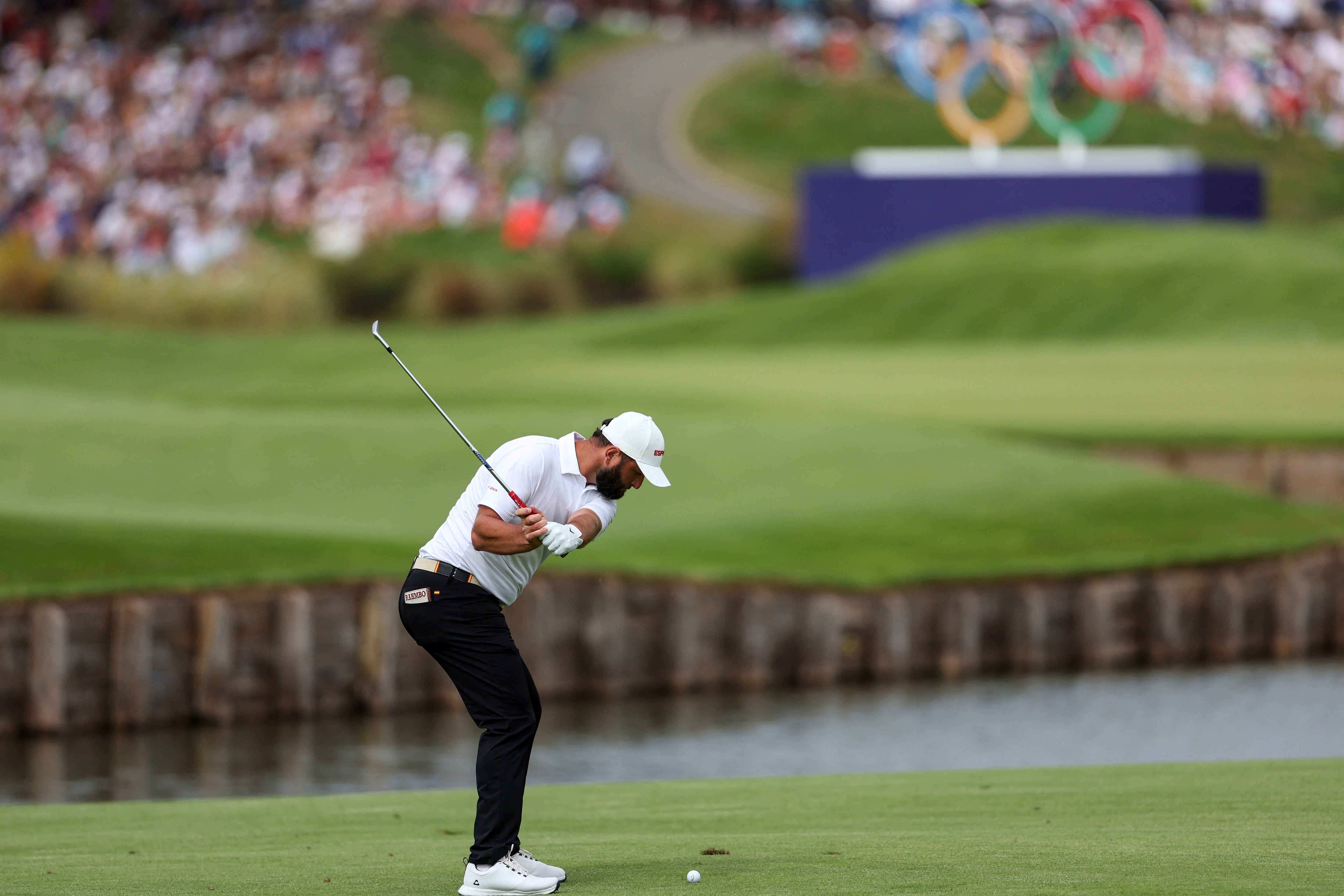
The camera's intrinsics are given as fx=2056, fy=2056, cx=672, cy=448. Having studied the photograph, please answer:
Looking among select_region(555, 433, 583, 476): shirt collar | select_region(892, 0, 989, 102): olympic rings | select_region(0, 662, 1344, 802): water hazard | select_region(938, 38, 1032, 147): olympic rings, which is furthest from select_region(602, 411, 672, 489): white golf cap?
select_region(892, 0, 989, 102): olympic rings

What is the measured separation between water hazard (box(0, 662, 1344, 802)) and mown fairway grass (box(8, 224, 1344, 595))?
1.63m

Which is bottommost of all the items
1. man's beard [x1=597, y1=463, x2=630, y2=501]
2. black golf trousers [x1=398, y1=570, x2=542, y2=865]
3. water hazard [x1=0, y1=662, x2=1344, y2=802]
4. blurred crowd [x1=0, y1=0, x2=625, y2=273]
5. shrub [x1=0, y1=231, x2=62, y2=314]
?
water hazard [x1=0, y1=662, x2=1344, y2=802]

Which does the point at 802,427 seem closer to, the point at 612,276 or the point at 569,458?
the point at 569,458

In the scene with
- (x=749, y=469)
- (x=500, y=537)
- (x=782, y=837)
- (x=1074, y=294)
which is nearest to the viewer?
(x=500, y=537)

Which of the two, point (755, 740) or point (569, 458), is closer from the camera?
point (569, 458)

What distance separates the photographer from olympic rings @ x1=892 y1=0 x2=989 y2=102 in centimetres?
6228

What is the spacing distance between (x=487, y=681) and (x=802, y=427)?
18782 millimetres

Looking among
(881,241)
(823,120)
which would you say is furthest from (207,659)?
(823,120)

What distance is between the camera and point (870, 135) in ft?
240

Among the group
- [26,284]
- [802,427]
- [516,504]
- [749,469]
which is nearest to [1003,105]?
[26,284]

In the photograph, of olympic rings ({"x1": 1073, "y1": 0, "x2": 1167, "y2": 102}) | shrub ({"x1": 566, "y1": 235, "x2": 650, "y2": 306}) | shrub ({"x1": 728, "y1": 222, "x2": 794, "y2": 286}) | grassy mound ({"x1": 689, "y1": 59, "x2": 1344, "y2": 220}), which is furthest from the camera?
grassy mound ({"x1": 689, "y1": 59, "x2": 1344, "y2": 220})

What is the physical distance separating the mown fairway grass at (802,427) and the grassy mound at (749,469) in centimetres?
7

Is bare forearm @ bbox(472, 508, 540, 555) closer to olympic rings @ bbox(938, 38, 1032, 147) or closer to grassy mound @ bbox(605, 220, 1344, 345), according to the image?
grassy mound @ bbox(605, 220, 1344, 345)

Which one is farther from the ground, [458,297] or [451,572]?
[458,297]
